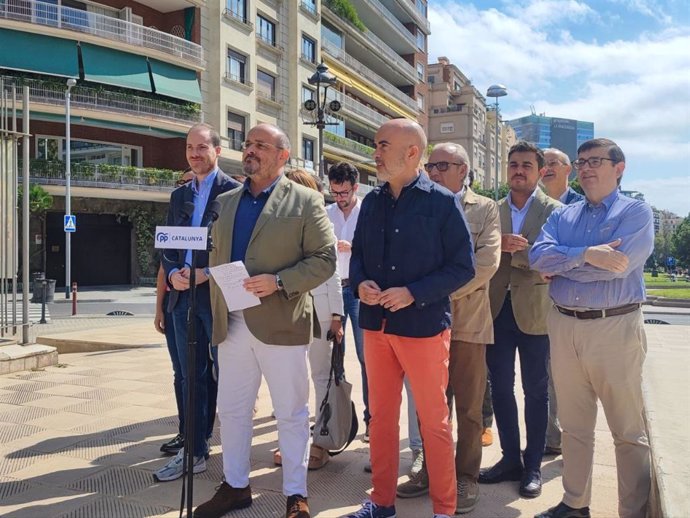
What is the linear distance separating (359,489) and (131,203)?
2726 centimetres

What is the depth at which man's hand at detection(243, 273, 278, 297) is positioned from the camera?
3.07 metres

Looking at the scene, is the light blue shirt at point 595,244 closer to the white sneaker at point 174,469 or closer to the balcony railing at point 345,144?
the white sneaker at point 174,469

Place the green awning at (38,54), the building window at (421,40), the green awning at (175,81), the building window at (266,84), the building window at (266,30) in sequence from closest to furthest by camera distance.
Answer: the green awning at (38,54) → the green awning at (175,81) → the building window at (266,30) → the building window at (266,84) → the building window at (421,40)

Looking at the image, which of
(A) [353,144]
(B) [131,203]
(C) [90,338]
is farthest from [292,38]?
(C) [90,338]

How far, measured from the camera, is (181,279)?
374 centimetres

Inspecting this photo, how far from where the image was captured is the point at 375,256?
3.20 meters

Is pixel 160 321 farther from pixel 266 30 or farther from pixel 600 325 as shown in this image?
pixel 266 30

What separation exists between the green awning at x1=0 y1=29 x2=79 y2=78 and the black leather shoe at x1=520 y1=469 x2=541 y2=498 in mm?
24683

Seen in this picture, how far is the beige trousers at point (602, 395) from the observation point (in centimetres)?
299

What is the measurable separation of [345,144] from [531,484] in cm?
3587

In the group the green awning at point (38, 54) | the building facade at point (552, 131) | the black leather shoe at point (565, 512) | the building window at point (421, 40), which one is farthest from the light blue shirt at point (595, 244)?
the building facade at point (552, 131)

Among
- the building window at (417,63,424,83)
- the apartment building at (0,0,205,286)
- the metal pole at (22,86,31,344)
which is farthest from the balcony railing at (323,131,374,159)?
the metal pole at (22,86,31,344)

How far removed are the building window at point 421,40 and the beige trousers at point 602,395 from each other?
53716 millimetres

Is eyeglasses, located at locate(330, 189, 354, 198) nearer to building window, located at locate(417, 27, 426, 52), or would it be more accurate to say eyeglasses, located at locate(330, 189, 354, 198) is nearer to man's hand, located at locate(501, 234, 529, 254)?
man's hand, located at locate(501, 234, 529, 254)
